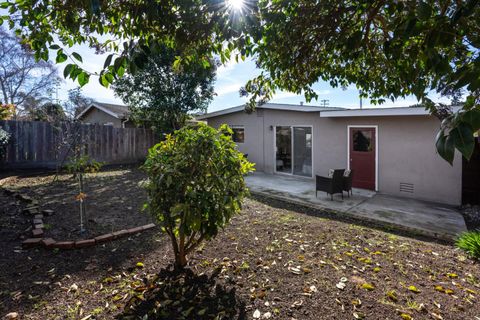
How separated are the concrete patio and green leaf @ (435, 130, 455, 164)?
17.1 ft

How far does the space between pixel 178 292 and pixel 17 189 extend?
6.27 m

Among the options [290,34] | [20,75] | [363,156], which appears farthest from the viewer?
[20,75]

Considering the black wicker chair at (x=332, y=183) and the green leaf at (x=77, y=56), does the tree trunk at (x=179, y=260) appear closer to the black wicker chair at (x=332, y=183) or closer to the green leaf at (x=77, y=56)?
the green leaf at (x=77, y=56)

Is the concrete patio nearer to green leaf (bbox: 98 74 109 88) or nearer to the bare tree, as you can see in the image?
green leaf (bbox: 98 74 109 88)

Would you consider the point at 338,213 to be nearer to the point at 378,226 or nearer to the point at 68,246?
the point at 378,226

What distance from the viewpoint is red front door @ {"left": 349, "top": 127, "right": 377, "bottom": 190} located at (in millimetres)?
8617

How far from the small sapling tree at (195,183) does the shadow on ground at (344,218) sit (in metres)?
3.60

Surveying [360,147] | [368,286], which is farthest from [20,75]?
[368,286]

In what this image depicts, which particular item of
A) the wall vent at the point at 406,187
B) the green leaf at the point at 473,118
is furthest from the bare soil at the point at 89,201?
the wall vent at the point at 406,187

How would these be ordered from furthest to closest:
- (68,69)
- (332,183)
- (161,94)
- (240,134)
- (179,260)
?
(240,134) → (161,94) → (332,183) → (179,260) → (68,69)

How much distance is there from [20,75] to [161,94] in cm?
1786

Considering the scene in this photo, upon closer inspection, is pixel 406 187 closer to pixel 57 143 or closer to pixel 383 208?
pixel 383 208

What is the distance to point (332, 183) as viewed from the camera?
714 cm

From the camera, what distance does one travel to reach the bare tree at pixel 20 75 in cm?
1966
